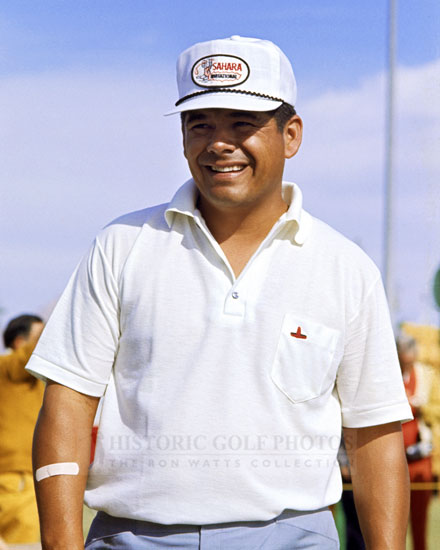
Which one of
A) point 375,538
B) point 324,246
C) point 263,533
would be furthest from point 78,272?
point 375,538

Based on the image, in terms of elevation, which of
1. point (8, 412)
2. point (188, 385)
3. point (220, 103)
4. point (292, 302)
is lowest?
point (8, 412)

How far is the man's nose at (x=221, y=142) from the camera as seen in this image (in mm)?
2055

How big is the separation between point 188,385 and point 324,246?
48 cm

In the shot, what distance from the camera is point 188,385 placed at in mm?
1943

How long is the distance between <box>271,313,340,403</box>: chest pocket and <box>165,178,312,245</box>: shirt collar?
22 cm

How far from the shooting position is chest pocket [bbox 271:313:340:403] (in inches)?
78.7

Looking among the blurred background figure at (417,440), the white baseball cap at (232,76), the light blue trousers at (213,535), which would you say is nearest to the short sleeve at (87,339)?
the light blue trousers at (213,535)

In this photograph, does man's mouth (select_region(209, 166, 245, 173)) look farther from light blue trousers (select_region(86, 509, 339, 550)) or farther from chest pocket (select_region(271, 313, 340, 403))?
light blue trousers (select_region(86, 509, 339, 550))

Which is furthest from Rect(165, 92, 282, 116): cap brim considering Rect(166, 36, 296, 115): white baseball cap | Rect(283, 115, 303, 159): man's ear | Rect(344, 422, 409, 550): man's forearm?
Rect(344, 422, 409, 550): man's forearm

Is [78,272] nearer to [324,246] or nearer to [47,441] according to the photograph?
[47,441]

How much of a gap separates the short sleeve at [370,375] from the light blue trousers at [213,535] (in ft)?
0.88

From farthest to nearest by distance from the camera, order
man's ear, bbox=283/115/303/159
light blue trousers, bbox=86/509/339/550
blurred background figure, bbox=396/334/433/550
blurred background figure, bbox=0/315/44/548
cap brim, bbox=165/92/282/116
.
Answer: blurred background figure, bbox=396/334/433/550 < blurred background figure, bbox=0/315/44/548 < man's ear, bbox=283/115/303/159 < cap brim, bbox=165/92/282/116 < light blue trousers, bbox=86/509/339/550

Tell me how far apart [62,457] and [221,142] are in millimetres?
791

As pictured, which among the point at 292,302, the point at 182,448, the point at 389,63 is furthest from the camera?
the point at 389,63
